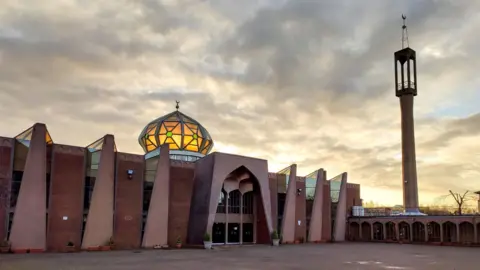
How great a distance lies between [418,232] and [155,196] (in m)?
27.5

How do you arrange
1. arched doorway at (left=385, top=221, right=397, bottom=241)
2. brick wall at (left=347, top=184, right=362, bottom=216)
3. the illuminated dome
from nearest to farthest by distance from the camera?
the illuminated dome → arched doorway at (left=385, top=221, right=397, bottom=241) → brick wall at (left=347, top=184, right=362, bottom=216)

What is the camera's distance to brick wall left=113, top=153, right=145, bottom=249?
104ft

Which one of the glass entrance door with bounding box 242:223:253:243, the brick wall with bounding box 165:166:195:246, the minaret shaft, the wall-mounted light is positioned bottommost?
the glass entrance door with bounding box 242:223:253:243

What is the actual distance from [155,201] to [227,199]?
754 centimetres

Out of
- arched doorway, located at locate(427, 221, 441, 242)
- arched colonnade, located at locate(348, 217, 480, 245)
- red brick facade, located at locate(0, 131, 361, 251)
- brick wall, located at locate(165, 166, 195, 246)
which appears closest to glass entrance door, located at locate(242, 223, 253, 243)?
red brick facade, located at locate(0, 131, 361, 251)

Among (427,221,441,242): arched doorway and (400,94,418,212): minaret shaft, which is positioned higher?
(400,94,418,212): minaret shaft

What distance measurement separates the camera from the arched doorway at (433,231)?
4212 cm

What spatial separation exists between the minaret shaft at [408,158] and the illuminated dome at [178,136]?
23.2 metres

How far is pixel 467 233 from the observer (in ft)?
129

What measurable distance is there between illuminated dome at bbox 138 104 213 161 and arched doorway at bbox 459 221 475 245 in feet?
86.6

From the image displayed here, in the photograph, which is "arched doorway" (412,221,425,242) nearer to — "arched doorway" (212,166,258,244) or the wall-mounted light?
"arched doorway" (212,166,258,244)

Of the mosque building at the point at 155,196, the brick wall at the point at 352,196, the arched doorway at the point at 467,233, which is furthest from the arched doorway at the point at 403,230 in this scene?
the mosque building at the point at 155,196

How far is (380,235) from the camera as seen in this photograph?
1848 inches

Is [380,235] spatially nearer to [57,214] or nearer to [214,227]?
[214,227]
